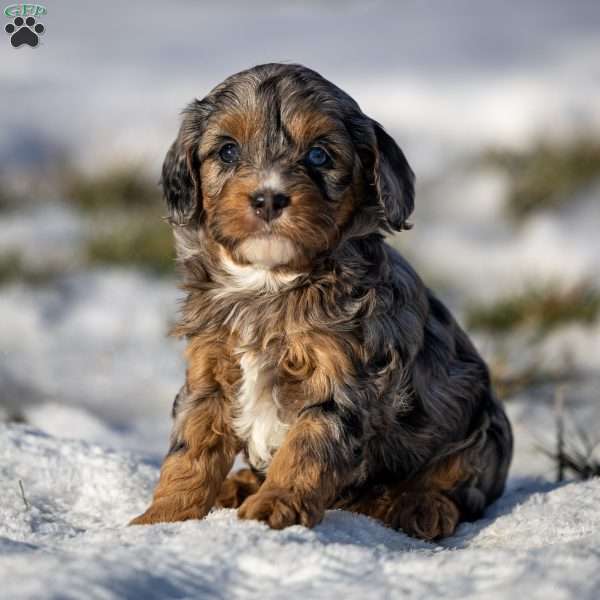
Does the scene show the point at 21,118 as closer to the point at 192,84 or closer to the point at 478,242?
the point at 192,84

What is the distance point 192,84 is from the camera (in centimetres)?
1358

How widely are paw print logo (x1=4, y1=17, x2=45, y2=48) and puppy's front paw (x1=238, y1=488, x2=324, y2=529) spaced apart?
3976 millimetres

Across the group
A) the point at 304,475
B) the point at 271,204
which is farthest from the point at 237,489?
the point at 271,204

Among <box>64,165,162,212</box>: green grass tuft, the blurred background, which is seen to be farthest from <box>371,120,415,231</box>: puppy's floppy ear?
<box>64,165,162,212</box>: green grass tuft

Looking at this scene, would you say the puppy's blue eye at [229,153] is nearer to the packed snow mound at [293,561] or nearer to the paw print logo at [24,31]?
the packed snow mound at [293,561]

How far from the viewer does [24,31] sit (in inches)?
319

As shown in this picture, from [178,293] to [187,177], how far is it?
4812 millimetres

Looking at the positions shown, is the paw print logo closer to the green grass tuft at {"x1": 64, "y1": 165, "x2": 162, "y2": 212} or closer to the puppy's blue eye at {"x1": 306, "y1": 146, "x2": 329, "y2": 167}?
the green grass tuft at {"x1": 64, "y1": 165, "x2": 162, "y2": 212}

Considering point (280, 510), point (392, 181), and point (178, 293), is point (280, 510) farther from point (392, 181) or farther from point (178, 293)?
point (178, 293)

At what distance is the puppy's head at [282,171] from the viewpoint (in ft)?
12.5

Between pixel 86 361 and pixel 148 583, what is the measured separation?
4500 millimetres

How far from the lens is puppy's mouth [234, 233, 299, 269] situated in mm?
3830

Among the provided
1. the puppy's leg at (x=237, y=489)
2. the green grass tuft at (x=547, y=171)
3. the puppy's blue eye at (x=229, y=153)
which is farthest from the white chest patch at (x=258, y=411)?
the green grass tuft at (x=547, y=171)

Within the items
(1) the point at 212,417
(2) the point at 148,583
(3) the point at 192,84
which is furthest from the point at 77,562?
(3) the point at 192,84
